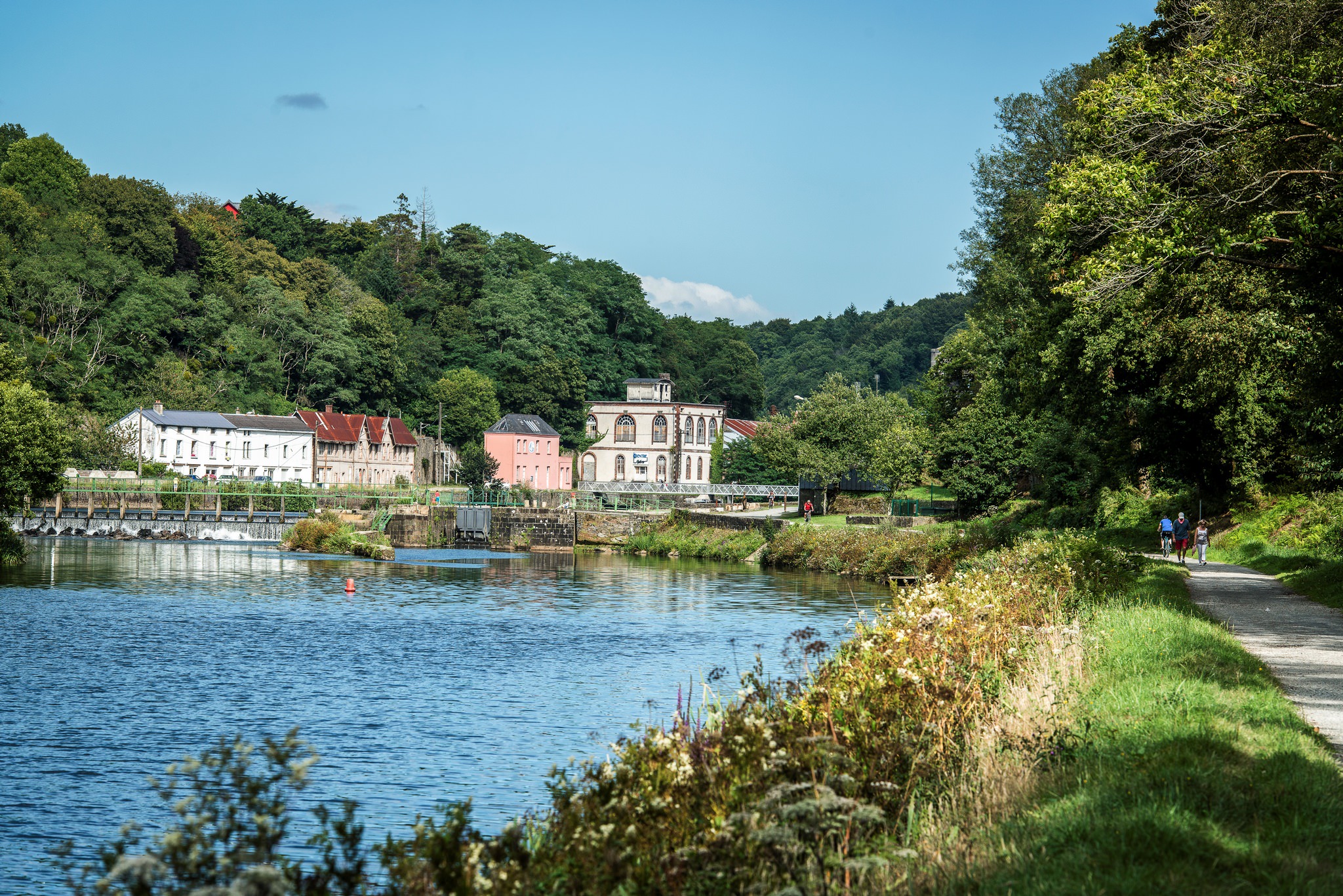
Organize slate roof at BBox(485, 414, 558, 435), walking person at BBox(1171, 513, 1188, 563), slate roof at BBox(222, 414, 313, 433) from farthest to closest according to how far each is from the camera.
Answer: slate roof at BBox(485, 414, 558, 435) < slate roof at BBox(222, 414, 313, 433) < walking person at BBox(1171, 513, 1188, 563)

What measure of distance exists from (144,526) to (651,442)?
161 ft

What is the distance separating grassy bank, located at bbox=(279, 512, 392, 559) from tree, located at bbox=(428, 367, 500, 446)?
1816 inches

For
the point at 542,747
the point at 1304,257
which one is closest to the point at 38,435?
the point at 542,747

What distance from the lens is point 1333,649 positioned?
46.4 ft

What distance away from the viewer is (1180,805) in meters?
6.80

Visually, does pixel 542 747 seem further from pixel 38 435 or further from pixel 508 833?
pixel 38 435

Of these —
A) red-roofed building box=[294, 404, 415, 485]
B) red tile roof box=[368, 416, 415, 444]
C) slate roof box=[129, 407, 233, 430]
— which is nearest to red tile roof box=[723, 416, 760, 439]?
red tile roof box=[368, 416, 415, 444]

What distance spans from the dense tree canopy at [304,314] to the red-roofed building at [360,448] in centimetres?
387

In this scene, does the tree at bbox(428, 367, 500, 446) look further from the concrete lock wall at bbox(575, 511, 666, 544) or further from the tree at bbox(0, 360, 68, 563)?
the tree at bbox(0, 360, 68, 563)

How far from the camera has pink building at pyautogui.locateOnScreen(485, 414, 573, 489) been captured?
9956 centimetres

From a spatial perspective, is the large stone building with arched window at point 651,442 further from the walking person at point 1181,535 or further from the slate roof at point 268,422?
the walking person at point 1181,535

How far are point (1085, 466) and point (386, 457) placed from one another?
70702 millimetres

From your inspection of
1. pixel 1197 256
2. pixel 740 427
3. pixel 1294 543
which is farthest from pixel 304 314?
pixel 1197 256

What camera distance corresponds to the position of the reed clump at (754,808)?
6121 mm
